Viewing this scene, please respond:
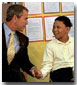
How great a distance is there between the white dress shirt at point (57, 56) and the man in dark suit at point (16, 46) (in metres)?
0.11

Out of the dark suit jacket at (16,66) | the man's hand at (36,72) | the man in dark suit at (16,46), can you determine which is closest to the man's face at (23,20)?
the man in dark suit at (16,46)

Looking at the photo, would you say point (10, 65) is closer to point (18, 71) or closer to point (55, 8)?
point (18, 71)

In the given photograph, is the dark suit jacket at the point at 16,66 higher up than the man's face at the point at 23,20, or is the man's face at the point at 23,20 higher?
the man's face at the point at 23,20

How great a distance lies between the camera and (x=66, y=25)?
1373 mm

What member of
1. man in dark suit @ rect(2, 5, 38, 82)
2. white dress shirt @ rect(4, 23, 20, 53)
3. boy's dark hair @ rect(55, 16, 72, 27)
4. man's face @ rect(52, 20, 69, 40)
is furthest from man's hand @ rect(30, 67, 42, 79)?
boy's dark hair @ rect(55, 16, 72, 27)

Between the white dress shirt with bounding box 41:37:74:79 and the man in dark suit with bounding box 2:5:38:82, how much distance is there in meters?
0.11

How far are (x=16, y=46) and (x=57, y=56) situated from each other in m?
0.34

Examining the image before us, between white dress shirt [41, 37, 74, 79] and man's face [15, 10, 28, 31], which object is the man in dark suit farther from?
white dress shirt [41, 37, 74, 79]

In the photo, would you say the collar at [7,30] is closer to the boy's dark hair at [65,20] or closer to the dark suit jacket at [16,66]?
the dark suit jacket at [16,66]

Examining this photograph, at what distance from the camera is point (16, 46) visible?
1.38m

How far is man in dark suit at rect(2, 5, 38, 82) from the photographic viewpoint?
4.49 ft

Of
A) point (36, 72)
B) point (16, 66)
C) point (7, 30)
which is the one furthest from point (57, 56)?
point (7, 30)

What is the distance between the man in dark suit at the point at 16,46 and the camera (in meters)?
1.37

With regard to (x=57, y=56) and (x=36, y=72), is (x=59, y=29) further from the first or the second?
(x=36, y=72)
